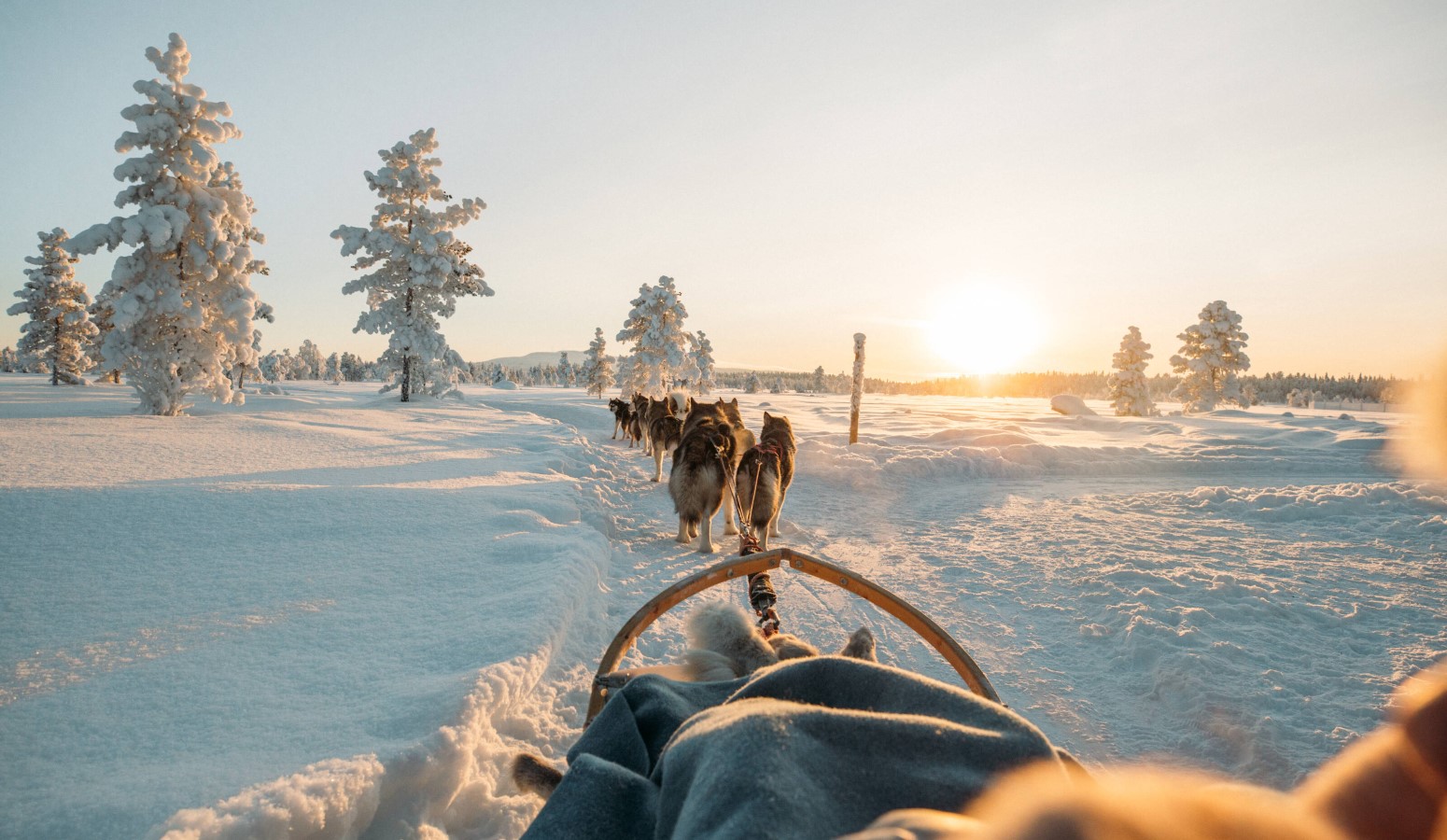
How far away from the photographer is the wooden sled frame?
208 centimetres

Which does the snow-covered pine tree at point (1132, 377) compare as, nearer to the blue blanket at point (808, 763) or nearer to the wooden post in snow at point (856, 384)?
the wooden post in snow at point (856, 384)

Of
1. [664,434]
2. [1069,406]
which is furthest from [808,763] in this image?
[1069,406]

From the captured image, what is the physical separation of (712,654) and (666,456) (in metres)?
13.6

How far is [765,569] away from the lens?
2.87 meters

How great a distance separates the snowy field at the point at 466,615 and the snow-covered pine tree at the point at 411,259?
42.5ft

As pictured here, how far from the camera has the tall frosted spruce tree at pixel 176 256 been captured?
1098 cm

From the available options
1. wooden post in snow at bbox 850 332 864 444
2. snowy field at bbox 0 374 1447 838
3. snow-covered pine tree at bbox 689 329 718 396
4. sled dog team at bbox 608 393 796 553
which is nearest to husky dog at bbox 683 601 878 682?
snowy field at bbox 0 374 1447 838

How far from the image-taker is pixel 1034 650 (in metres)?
4.25

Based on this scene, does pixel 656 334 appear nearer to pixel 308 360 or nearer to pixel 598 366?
pixel 598 366

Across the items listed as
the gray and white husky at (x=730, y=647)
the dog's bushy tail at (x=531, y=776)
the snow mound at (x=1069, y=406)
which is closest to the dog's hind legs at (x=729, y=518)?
the gray and white husky at (x=730, y=647)

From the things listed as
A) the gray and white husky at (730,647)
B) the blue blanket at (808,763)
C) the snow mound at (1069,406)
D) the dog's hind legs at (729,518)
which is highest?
the snow mound at (1069,406)

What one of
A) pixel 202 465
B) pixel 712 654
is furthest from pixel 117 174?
pixel 712 654

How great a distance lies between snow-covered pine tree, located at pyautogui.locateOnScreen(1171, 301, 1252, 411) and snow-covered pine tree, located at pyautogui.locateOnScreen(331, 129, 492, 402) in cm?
4225

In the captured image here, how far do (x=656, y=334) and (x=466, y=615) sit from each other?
32.7 m
